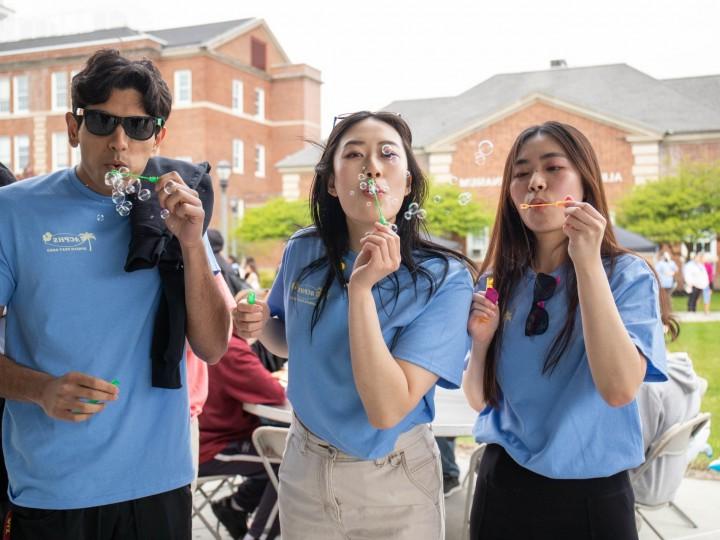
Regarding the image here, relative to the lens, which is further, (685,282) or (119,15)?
(119,15)

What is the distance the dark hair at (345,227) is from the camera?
45.8 inches

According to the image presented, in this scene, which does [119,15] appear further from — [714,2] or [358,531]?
[358,531]

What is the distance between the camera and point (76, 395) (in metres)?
1.03

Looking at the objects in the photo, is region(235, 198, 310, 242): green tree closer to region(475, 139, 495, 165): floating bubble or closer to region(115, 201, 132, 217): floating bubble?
region(475, 139, 495, 165): floating bubble

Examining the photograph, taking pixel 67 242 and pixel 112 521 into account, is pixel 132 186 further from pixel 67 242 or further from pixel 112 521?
pixel 112 521

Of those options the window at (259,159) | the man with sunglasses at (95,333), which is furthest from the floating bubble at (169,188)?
the window at (259,159)

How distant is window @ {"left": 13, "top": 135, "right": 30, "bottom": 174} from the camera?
670 centimetres

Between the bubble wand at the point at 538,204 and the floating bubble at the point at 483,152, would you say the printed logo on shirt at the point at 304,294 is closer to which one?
the bubble wand at the point at 538,204

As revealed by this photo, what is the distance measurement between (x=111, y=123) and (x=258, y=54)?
420 inches

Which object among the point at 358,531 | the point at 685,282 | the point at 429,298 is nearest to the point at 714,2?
the point at 685,282

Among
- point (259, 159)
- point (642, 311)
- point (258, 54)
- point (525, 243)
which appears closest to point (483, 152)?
point (525, 243)

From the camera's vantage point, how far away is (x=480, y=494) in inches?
48.6

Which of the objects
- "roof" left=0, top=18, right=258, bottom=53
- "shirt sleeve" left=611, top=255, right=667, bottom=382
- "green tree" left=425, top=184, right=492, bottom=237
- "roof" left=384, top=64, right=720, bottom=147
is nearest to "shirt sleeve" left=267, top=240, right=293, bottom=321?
"shirt sleeve" left=611, top=255, right=667, bottom=382

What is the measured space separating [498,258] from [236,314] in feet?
1.66
